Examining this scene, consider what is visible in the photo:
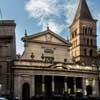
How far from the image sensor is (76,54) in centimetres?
7962

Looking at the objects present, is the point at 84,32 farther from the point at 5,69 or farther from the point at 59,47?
the point at 5,69

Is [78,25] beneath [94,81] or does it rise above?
above

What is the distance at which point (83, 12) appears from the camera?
3238 inches

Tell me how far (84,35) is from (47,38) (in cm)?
1597

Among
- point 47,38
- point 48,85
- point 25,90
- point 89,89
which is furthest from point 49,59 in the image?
point 89,89

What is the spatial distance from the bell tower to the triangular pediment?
35.8 ft

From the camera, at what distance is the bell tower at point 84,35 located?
7812 centimetres

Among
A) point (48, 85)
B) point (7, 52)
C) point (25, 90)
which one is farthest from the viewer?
point (48, 85)

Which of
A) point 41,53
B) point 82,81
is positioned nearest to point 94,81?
point 82,81

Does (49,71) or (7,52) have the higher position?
(7,52)

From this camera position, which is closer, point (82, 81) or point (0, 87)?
point (0, 87)

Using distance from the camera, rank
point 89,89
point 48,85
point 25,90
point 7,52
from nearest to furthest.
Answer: point 7,52 → point 25,90 → point 48,85 → point 89,89

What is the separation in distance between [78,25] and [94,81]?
16.5 meters

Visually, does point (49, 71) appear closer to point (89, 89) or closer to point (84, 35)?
point (89, 89)
